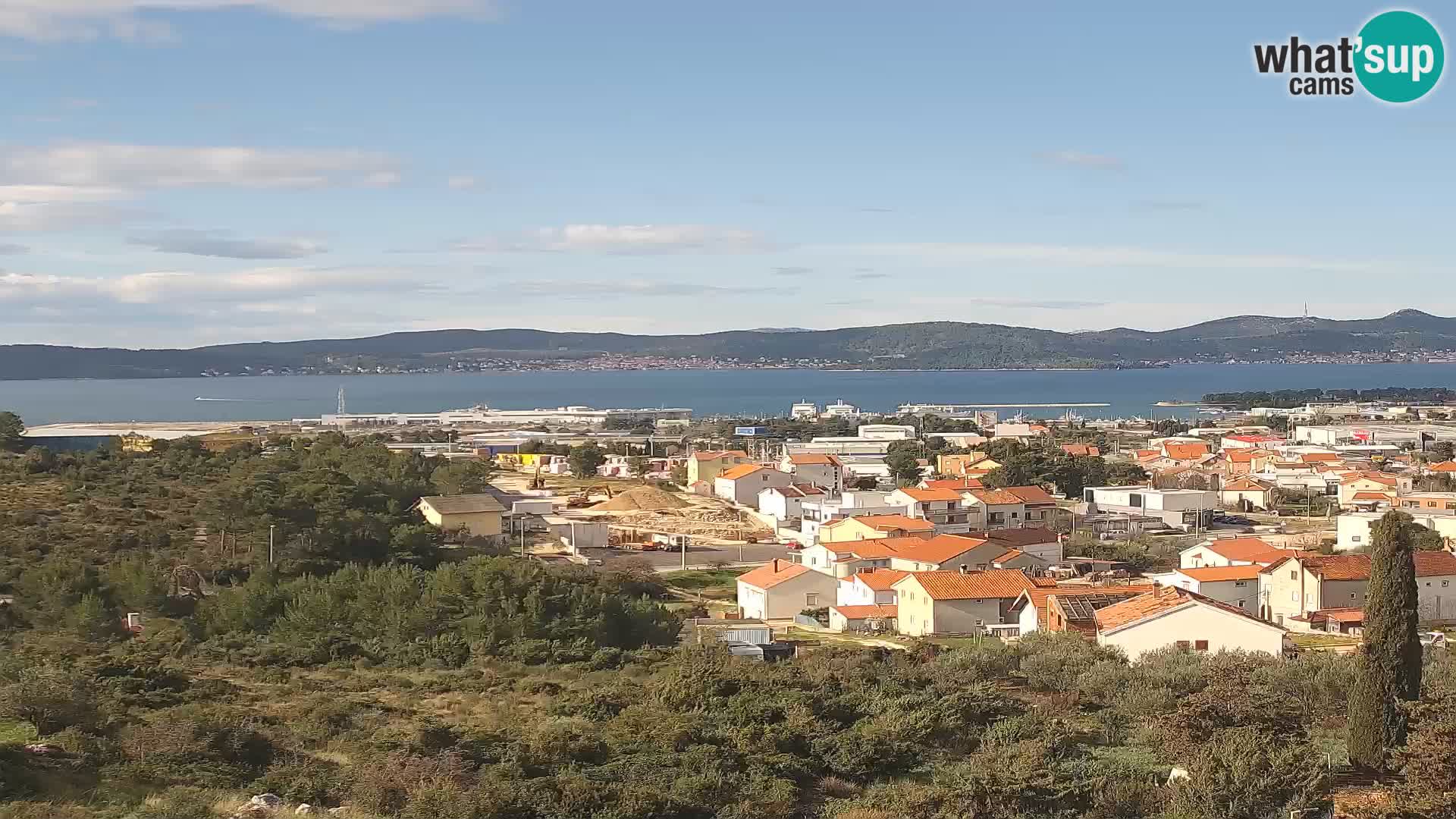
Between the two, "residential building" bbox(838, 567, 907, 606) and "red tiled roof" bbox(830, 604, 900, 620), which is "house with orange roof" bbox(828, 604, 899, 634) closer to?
"red tiled roof" bbox(830, 604, 900, 620)

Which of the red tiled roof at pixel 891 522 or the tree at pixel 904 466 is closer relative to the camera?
the red tiled roof at pixel 891 522

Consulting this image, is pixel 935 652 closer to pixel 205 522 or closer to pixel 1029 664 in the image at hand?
pixel 1029 664

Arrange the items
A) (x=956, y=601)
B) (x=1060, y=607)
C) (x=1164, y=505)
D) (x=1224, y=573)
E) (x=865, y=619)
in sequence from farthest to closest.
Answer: (x=1164, y=505), (x=1224, y=573), (x=865, y=619), (x=956, y=601), (x=1060, y=607)

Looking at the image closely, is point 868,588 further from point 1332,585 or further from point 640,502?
point 640,502

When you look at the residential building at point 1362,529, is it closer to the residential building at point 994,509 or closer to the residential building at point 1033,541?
the residential building at point 1033,541

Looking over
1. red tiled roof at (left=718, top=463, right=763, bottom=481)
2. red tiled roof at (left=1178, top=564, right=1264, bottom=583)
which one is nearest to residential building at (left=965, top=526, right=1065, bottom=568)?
red tiled roof at (left=1178, top=564, right=1264, bottom=583)

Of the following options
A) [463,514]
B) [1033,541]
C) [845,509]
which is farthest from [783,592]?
[845,509]

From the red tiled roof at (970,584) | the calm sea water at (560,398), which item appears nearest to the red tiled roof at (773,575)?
the red tiled roof at (970,584)
